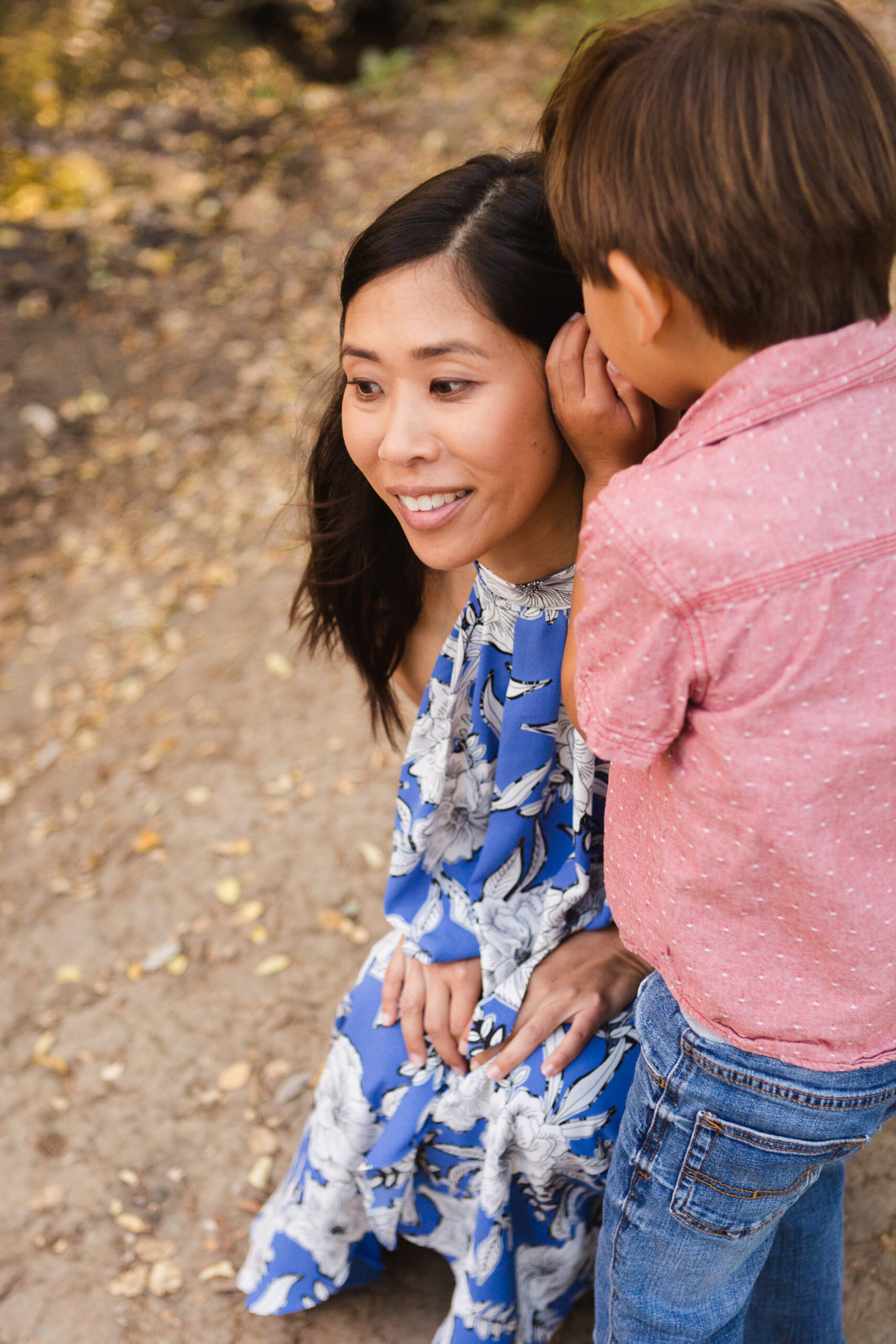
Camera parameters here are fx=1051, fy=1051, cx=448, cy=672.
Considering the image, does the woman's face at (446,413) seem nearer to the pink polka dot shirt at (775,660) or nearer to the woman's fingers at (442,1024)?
the pink polka dot shirt at (775,660)

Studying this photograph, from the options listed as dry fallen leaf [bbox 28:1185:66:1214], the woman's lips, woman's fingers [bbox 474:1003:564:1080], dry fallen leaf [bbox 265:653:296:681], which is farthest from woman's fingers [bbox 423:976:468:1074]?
dry fallen leaf [bbox 265:653:296:681]

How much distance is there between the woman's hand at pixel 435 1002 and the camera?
6.84 feet

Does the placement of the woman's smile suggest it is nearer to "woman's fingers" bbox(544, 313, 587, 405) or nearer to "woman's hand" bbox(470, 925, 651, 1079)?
"woman's fingers" bbox(544, 313, 587, 405)

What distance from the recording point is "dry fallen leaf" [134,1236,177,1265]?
8.82 feet

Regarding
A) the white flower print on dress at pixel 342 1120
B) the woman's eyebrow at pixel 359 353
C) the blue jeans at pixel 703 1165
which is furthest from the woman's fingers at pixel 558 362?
the white flower print on dress at pixel 342 1120

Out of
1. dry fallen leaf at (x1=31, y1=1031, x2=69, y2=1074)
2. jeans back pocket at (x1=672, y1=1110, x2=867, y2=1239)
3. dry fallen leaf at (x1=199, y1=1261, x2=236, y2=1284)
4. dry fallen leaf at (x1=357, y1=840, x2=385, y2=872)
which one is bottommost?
dry fallen leaf at (x1=199, y1=1261, x2=236, y2=1284)

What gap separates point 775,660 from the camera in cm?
116

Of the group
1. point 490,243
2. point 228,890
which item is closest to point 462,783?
point 490,243

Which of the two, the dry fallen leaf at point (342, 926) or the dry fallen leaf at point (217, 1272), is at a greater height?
the dry fallen leaf at point (342, 926)

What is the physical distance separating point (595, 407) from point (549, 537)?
320 mm

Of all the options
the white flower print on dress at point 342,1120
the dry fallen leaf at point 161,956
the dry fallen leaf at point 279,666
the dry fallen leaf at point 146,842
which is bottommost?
the dry fallen leaf at point 161,956

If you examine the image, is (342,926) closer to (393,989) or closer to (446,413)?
(393,989)

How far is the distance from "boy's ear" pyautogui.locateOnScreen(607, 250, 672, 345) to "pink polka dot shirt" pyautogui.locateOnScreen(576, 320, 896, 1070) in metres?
0.11

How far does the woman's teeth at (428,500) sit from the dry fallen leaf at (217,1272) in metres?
2.04
